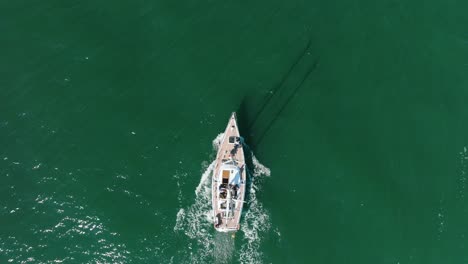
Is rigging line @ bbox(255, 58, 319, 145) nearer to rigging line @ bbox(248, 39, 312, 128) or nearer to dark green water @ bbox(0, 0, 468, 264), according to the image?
dark green water @ bbox(0, 0, 468, 264)

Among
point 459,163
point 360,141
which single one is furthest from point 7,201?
point 459,163

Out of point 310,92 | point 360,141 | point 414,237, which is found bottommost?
point 414,237

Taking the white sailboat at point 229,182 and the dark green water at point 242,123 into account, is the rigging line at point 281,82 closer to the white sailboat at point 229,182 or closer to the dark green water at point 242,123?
the dark green water at point 242,123

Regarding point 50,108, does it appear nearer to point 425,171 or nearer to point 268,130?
point 268,130

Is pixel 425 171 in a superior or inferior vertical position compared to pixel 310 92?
inferior

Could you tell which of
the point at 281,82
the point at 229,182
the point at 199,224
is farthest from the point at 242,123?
the point at 199,224

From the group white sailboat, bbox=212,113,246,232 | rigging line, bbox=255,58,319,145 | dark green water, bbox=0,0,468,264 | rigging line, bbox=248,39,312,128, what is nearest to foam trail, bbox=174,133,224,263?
dark green water, bbox=0,0,468,264

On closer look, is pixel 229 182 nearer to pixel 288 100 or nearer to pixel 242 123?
pixel 242 123

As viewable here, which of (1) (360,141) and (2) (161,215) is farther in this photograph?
(1) (360,141)
